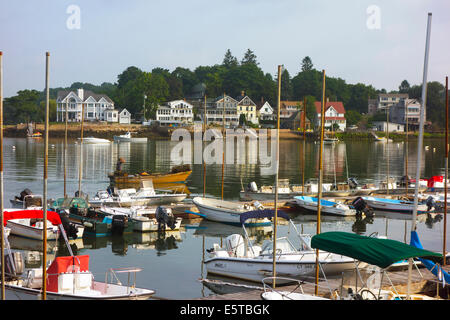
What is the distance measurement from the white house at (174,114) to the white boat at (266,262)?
131 metres

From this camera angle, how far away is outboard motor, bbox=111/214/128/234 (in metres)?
28.6

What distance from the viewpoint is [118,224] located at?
28.6m

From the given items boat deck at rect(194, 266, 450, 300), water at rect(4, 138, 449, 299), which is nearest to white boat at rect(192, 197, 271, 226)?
water at rect(4, 138, 449, 299)

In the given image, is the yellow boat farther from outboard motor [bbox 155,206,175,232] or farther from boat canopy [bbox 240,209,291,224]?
boat canopy [bbox 240,209,291,224]

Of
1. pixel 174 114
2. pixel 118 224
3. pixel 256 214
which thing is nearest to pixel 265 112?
pixel 174 114

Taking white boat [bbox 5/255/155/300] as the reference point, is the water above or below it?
below

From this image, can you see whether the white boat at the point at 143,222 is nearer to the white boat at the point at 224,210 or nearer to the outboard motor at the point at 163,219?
the outboard motor at the point at 163,219

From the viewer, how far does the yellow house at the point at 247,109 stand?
159800 millimetres

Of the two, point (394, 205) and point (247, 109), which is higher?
point (247, 109)

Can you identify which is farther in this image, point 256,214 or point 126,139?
point 126,139

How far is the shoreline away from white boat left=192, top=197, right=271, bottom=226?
98807mm

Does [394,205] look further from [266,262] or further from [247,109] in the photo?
[247,109]

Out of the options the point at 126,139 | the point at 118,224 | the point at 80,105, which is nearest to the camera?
the point at 118,224

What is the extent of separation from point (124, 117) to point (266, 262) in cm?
13493
